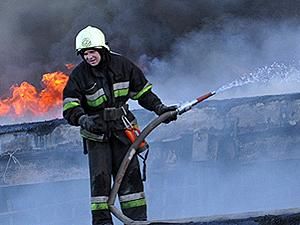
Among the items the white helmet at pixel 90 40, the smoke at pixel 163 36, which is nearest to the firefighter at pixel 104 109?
the white helmet at pixel 90 40

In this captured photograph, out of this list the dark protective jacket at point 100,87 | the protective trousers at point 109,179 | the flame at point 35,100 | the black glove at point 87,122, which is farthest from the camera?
the flame at point 35,100

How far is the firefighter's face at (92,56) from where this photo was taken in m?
5.33

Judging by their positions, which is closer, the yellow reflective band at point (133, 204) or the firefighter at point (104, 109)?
the firefighter at point (104, 109)

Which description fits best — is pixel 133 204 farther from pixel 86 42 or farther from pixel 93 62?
pixel 86 42

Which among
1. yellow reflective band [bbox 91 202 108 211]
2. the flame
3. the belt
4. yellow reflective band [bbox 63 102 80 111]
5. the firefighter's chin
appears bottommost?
yellow reflective band [bbox 91 202 108 211]

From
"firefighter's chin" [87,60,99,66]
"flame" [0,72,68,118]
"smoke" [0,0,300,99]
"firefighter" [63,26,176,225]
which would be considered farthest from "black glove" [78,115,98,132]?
"smoke" [0,0,300,99]

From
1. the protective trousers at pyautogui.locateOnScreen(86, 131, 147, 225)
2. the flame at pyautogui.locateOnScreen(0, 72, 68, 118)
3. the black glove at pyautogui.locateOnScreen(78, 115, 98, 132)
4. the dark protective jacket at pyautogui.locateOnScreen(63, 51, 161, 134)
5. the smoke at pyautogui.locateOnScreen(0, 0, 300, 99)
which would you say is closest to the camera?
the black glove at pyautogui.locateOnScreen(78, 115, 98, 132)

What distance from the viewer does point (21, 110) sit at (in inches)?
384

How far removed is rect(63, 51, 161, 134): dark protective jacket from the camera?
17.7 feet

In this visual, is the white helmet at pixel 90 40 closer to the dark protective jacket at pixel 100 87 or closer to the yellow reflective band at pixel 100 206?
the dark protective jacket at pixel 100 87

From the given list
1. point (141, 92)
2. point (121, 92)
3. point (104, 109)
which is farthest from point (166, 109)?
point (104, 109)

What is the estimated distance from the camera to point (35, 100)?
1003 cm

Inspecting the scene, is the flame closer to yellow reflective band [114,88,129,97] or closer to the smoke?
the smoke

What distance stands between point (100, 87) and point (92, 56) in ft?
0.84
